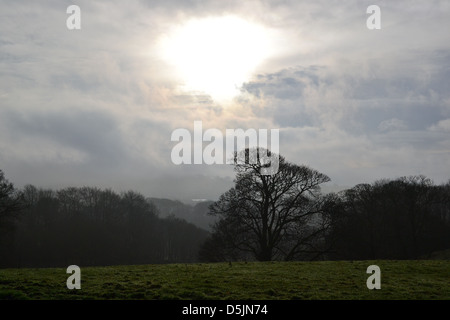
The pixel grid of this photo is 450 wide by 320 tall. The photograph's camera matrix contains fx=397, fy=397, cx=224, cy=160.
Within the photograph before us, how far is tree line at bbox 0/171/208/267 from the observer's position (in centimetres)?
8056

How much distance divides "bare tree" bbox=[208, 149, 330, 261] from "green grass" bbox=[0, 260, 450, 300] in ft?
63.5

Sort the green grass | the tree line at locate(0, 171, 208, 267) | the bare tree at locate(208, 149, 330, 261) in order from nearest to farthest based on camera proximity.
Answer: the green grass → the bare tree at locate(208, 149, 330, 261) → the tree line at locate(0, 171, 208, 267)

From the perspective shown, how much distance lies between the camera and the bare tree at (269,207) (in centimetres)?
4203

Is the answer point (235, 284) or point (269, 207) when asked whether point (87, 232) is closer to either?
point (269, 207)

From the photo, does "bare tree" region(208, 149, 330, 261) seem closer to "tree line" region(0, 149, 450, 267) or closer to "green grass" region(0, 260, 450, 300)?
"tree line" region(0, 149, 450, 267)

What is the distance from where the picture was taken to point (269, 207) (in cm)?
4422

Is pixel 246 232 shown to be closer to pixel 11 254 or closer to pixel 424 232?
pixel 424 232

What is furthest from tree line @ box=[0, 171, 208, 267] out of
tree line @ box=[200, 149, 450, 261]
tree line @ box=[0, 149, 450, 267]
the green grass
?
the green grass

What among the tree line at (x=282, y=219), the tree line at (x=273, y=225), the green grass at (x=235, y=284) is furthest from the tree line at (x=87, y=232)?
the green grass at (x=235, y=284)

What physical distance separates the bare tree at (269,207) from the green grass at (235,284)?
19354mm

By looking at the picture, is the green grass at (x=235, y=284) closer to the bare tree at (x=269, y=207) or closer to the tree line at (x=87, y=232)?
the bare tree at (x=269, y=207)

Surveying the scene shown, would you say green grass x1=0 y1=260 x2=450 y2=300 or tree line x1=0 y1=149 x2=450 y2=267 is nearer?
green grass x1=0 y1=260 x2=450 y2=300

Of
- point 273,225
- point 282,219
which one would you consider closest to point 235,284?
point 282,219
